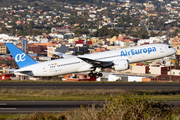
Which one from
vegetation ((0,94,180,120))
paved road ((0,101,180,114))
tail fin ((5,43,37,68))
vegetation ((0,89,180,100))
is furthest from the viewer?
tail fin ((5,43,37,68))

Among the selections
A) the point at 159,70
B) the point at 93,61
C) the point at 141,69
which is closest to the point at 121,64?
the point at 93,61

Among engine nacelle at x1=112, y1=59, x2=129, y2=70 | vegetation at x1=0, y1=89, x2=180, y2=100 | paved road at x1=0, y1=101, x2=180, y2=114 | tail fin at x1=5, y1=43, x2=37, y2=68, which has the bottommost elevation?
paved road at x1=0, y1=101, x2=180, y2=114

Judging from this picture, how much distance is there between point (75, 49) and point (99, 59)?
135m

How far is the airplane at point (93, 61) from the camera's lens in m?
44.2

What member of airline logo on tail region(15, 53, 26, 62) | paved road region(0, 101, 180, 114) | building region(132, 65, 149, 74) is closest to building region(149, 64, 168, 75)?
building region(132, 65, 149, 74)

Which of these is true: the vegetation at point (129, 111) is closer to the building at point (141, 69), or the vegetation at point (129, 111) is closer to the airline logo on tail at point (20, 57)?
the airline logo on tail at point (20, 57)

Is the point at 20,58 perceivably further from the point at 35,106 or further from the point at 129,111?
the point at 129,111

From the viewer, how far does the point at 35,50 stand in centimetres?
19825

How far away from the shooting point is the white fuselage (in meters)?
44.3

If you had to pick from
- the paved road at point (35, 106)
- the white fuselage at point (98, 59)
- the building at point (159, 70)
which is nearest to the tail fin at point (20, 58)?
the white fuselage at point (98, 59)

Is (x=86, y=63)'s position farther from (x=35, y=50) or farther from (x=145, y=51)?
(x=35, y=50)

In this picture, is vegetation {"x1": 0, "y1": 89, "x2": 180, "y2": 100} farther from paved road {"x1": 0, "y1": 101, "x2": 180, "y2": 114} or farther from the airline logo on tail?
paved road {"x1": 0, "y1": 101, "x2": 180, "y2": 114}

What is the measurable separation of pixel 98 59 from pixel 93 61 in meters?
1.07

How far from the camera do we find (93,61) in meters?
44.1
